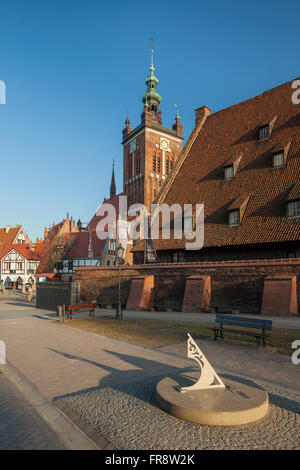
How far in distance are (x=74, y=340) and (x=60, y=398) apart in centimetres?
604

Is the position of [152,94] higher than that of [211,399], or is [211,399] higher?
[152,94]

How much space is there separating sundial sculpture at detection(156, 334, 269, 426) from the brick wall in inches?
486

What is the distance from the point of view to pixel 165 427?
16.0 ft

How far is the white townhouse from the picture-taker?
203ft

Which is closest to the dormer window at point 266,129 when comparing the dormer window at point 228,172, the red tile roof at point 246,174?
the red tile roof at point 246,174

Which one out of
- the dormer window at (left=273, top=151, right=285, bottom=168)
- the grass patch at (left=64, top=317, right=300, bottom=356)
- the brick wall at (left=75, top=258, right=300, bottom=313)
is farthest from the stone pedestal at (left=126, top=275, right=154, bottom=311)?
the dormer window at (left=273, top=151, right=285, bottom=168)

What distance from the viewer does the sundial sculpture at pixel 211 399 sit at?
504 cm

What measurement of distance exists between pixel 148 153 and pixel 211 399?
5645cm

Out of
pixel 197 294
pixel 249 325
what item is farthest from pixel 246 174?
pixel 249 325

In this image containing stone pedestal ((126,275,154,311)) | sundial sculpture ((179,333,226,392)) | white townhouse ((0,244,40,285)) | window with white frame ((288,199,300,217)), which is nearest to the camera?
sundial sculpture ((179,333,226,392))

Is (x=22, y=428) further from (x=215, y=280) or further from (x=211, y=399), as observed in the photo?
(x=215, y=280)

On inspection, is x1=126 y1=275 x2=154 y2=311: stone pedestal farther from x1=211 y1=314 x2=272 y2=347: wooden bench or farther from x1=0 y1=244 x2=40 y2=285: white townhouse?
x1=0 y1=244 x2=40 y2=285: white townhouse

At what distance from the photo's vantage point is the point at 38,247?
6406cm

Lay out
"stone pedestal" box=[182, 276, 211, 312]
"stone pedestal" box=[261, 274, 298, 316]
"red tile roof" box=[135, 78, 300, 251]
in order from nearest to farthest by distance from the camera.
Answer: "stone pedestal" box=[261, 274, 298, 316], "red tile roof" box=[135, 78, 300, 251], "stone pedestal" box=[182, 276, 211, 312]
